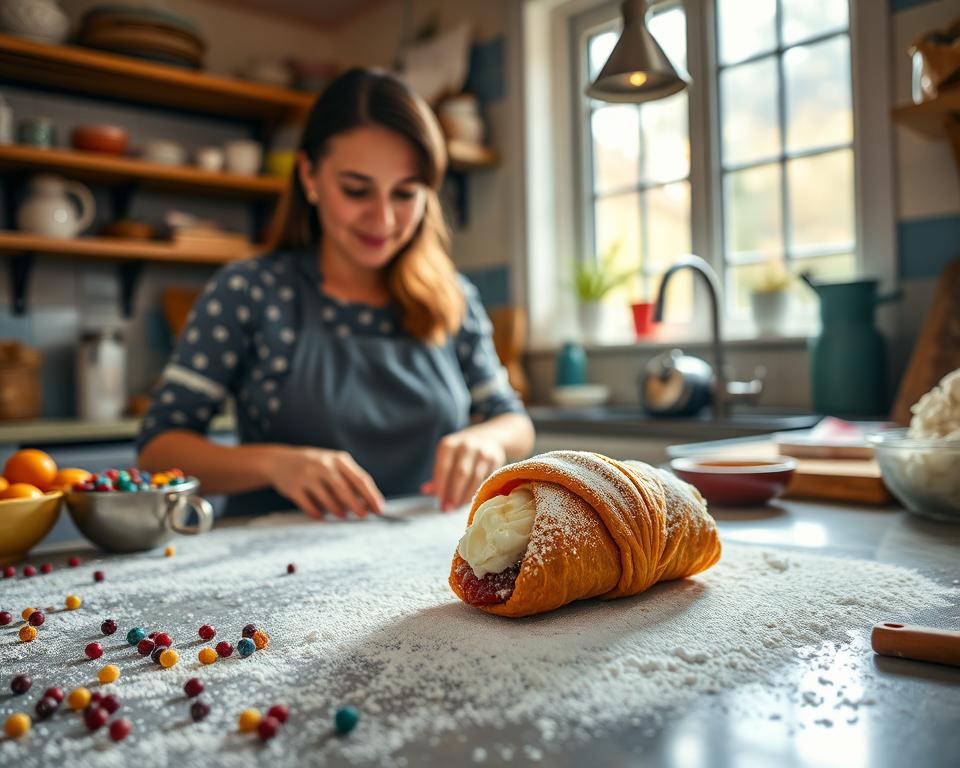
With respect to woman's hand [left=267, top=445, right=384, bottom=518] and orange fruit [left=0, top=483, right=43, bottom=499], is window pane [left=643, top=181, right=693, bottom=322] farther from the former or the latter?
orange fruit [left=0, top=483, right=43, bottom=499]

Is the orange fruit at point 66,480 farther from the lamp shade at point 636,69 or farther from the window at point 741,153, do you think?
the window at point 741,153

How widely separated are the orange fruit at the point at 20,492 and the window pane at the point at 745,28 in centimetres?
245

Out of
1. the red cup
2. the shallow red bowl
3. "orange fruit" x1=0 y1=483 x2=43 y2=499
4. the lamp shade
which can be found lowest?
the shallow red bowl

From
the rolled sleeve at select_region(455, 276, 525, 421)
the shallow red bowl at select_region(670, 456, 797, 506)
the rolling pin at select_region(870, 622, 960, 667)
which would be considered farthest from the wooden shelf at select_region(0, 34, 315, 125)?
the rolling pin at select_region(870, 622, 960, 667)

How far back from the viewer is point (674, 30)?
274 cm

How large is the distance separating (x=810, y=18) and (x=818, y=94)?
0.76 ft

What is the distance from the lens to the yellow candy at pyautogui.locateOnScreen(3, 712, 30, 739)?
0.46 m

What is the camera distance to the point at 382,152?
147 centimetres

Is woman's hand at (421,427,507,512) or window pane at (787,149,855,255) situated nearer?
woman's hand at (421,427,507,512)

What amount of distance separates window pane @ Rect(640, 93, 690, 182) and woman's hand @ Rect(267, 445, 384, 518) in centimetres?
202

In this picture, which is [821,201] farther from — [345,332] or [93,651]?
[93,651]

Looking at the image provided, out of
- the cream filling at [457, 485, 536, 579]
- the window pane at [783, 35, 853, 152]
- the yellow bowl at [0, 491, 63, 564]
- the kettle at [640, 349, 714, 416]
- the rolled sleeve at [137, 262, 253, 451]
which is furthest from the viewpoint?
the window pane at [783, 35, 853, 152]

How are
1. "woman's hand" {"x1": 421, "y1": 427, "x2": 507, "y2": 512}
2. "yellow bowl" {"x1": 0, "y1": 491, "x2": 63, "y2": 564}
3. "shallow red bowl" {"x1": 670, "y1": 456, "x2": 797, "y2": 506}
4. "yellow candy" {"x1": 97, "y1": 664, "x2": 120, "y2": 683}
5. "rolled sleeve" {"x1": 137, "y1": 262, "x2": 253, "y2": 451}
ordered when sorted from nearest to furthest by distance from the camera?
1. "yellow candy" {"x1": 97, "y1": 664, "x2": 120, "y2": 683}
2. "yellow bowl" {"x1": 0, "y1": 491, "x2": 63, "y2": 564}
3. "shallow red bowl" {"x1": 670, "y1": 456, "x2": 797, "y2": 506}
4. "woman's hand" {"x1": 421, "y1": 427, "x2": 507, "y2": 512}
5. "rolled sleeve" {"x1": 137, "y1": 262, "x2": 253, "y2": 451}

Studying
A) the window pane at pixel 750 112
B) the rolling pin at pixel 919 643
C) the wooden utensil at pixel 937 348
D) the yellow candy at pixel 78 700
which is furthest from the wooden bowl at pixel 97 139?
the rolling pin at pixel 919 643
